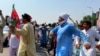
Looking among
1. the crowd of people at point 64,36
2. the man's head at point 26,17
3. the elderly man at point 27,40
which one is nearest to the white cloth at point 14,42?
Result: the crowd of people at point 64,36

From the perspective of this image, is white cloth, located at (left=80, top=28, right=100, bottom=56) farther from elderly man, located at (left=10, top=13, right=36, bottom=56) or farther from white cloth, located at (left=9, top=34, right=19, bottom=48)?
white cloth, located at (left=9, top=34, right=19, bottom=48)

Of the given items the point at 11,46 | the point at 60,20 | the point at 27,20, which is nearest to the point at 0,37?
the point at 11,46

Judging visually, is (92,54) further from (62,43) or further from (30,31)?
(30,31)

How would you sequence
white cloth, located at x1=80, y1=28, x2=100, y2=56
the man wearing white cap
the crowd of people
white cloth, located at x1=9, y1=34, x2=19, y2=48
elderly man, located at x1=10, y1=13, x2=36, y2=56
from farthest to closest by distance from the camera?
white cloth, located at x1=9, y1=34, x2=19, y2=48
elderly man, located at x1=10, y1=13, x2=36, y2=56
white cloth, located at x1=80, y1=28, x2=100, y2=56
the man wearing white cap
the crowd of people

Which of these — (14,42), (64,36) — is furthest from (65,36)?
(14,42)

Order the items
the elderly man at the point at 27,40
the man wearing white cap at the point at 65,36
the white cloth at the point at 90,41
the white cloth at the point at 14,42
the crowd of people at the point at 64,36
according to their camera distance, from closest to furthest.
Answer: the crowd of people at the point at 64,36, the man wearing white cap at the point at 65,36, the white cloth at the point at 90,41, the elderly man at the point at 27,40, the white cloth at the point at 14,42

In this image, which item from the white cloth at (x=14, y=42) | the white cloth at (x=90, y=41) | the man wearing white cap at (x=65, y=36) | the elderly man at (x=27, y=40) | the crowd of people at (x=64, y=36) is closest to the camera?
the crowd of people at (x=64, y=36)

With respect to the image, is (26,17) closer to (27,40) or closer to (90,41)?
(27,40)

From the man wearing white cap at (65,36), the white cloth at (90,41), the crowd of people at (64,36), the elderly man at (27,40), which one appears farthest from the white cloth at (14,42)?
the man wearing white cap at (65,36)

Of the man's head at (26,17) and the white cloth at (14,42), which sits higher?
the man's head at (26,17)

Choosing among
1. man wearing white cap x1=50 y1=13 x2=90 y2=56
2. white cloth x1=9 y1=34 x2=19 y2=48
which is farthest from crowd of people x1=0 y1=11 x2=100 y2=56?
white cloth x1=9 y1=34 x2=19 y2=48

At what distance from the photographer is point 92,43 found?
27.6 feet

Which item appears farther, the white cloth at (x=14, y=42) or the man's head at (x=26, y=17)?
the white cloth at (x=14, y=42)

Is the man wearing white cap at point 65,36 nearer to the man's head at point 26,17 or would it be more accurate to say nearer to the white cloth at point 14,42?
the man's head at point 26,17
